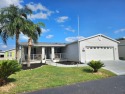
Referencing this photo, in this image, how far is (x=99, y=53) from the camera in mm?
23172

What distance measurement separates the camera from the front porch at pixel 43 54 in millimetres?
23469

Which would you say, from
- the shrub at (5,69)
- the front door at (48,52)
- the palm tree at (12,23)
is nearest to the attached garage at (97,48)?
the front door at (48,52)

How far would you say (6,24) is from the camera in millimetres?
16516

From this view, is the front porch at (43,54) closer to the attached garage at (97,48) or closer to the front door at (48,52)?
the front door at (48,52)

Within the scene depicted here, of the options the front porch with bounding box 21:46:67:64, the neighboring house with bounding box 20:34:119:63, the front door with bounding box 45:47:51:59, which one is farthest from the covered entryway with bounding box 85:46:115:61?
the front door with bounding box 45:47:51:59

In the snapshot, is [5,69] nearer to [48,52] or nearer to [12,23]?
[12,23]

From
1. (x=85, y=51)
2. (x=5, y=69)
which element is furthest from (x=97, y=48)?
(x=5, y=69)

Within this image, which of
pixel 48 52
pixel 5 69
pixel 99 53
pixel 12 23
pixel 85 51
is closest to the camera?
pixel 5 69

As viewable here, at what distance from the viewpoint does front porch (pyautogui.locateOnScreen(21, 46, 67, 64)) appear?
23.5 m

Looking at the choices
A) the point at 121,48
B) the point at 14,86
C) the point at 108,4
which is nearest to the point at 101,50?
the point at 121,48

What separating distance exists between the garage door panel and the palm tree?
34.7 ft

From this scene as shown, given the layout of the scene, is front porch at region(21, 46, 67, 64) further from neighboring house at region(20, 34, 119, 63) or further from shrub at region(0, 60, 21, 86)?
shrub at region(0, 60, 21, 86)

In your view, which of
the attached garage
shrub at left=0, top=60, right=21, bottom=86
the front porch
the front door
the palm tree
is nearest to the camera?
shrub at left=0, top=60, right=21, bottom=86

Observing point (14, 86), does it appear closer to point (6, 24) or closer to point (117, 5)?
point (6, 24)
